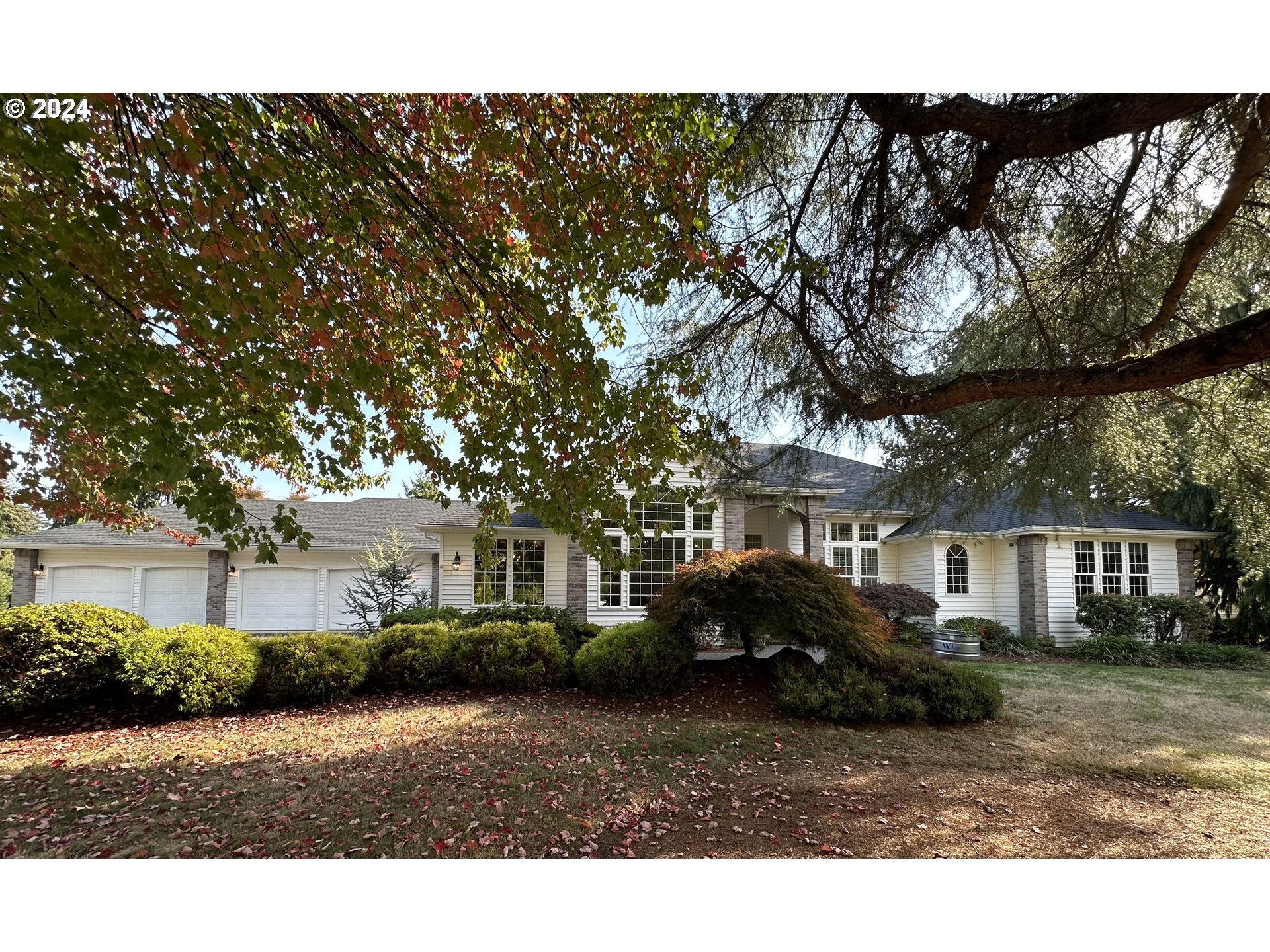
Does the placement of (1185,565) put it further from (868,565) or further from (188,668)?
(188,668)

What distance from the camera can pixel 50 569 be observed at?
14125 millimetres

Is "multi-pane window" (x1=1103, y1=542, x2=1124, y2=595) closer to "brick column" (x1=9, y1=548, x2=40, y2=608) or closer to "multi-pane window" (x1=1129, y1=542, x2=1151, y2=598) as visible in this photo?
"multi-pane window" (x1=1129, y1=542, x2=1151, y2=598)

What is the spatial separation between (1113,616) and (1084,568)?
1324 mm

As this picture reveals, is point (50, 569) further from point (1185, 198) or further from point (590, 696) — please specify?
point (1185, 198)

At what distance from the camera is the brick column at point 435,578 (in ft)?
44.7

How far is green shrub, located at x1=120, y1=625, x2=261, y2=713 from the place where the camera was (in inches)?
235

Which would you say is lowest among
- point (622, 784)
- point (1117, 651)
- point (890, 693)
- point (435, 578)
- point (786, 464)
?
point (1117, 651)

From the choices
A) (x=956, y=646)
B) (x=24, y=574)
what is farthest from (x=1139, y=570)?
(x=24, y=574)

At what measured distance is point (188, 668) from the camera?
6133mm

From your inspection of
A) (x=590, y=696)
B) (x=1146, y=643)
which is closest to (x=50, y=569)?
(x=590, y=696)

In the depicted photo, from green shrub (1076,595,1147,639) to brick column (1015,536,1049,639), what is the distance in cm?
68

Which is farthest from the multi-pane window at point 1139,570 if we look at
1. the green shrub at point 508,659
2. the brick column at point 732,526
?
the green shrub at point 508,659

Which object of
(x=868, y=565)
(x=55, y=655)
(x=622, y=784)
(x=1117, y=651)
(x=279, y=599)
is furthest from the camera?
(x=868, y=565)

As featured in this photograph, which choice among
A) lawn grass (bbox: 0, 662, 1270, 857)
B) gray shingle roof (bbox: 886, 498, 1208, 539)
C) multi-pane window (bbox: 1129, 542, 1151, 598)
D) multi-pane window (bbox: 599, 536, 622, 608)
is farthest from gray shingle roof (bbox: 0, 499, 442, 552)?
multi-pane window (bbox: 1129, 542, 1151, 598)
